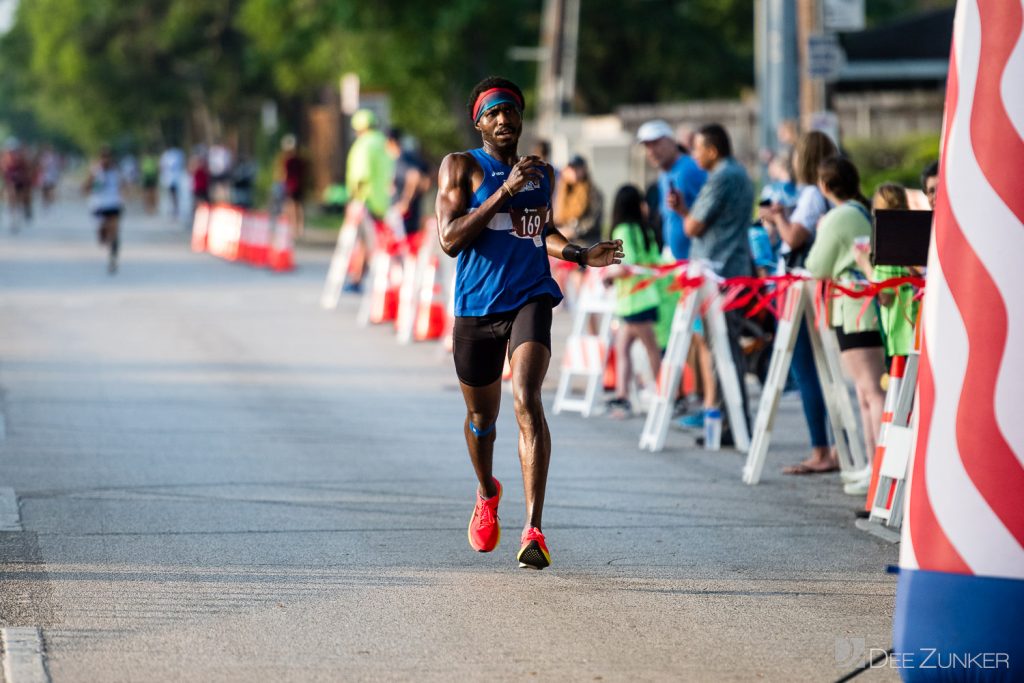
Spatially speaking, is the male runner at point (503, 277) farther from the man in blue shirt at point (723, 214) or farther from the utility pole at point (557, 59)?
the utility pole at point (557, 59)

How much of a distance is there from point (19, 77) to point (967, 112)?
105607mm

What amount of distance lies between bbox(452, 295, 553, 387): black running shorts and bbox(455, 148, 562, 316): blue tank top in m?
0.04

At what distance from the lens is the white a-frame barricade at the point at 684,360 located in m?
10.8

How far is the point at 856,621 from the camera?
655 cm

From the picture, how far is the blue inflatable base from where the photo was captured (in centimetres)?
525

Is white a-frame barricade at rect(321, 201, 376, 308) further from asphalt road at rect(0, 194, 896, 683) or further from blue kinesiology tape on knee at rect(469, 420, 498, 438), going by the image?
blue kinesiology tape on knee at rect(469, 420, 498, 438)

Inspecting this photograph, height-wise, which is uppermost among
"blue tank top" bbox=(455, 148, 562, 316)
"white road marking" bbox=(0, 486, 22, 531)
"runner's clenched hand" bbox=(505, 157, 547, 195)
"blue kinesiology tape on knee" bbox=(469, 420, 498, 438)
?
"runner's clenched hand" bbox=(505, 157, 547, 195)

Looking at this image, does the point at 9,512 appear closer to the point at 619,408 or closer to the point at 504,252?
the point at 504,252

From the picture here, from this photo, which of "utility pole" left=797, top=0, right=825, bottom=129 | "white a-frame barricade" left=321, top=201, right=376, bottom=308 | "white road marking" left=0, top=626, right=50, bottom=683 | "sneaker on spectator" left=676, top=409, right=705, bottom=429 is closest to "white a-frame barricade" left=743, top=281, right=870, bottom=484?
"sneaker on spectator" left=676, top=409, right=705, bottom=429

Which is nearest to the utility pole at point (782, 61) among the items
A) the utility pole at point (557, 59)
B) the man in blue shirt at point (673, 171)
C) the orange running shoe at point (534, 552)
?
the man in blue shirt at point (673, 171)

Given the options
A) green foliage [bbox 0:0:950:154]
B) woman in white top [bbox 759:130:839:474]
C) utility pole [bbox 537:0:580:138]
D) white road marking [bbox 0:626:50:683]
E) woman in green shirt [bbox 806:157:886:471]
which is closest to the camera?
white road marking [bbox 0:626:50:683]

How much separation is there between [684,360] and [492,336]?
12.1 ft

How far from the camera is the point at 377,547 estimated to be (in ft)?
25.7

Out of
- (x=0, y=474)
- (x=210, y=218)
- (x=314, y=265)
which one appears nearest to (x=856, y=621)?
(x=0, y=474)
